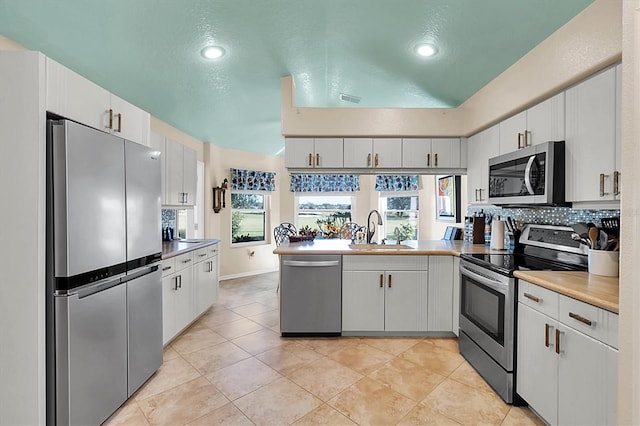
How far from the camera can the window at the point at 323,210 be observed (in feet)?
18.7

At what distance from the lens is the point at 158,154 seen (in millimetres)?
2305

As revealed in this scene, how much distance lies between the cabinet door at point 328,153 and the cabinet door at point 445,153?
1036 mm

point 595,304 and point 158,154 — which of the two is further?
point 158,154

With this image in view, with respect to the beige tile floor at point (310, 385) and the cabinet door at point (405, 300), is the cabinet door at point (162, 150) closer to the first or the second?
the beige tile floor at point (310, 385)

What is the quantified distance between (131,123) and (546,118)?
296 centimetres

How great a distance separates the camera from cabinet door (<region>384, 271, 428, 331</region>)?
301 centimetres

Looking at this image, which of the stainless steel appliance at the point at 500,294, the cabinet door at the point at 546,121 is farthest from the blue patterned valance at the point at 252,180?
the cabinet door at the point at 546,121

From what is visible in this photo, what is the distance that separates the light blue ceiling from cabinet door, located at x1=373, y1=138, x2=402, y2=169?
2.27 feet

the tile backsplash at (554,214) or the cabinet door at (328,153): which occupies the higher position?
the cabinet door at (328,153)

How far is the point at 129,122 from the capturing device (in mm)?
2098

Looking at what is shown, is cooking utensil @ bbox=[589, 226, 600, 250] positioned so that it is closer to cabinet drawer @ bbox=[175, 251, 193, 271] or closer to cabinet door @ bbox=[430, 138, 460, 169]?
cabinet door @ bbox=[430, 138, 460, 169]

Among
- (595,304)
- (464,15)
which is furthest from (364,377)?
(464,15)

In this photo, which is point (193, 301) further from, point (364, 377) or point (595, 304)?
point (595, 304)

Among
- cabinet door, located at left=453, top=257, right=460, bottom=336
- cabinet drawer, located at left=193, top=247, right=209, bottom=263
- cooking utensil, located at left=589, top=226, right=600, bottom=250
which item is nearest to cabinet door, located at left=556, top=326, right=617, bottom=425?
cooking utensil, located at left=589, top=226, right=600, bottom=250
